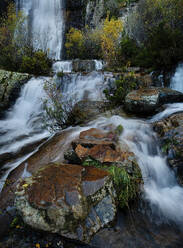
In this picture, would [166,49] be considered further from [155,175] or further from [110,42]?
[155,175]

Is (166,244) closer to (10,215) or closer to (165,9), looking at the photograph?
(10,215)

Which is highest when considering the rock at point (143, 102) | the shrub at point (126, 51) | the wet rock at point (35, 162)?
the shrub at point (126, 51)

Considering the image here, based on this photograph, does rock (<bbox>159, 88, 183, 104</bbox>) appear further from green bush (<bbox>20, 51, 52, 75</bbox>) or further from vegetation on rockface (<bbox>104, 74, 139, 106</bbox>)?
green bush (<bbox>20, 51, 52, 75</bbox>)

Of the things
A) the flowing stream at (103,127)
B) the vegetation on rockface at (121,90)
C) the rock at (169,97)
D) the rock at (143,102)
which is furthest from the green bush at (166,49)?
the rock at (143,102)

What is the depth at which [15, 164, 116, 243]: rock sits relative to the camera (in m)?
1.92

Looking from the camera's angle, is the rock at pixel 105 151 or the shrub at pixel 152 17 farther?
the shrub at pixel 152 17

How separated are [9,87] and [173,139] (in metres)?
8.96

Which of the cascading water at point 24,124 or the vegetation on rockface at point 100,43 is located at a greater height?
the vegetation on rockface at point 100,43

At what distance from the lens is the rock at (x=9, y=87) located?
→ 28.9 ft

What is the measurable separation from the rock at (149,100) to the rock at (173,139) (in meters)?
1.34

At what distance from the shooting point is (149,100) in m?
5.89

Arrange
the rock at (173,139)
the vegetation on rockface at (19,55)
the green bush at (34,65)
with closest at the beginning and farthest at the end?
the rock at (173,139) → the green bush at (34,65) → the vegetation on rockface at (19,55)

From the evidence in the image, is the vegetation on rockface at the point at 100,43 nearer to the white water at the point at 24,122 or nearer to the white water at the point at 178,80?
the white water at the point at 178,80

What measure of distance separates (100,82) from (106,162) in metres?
6.64
